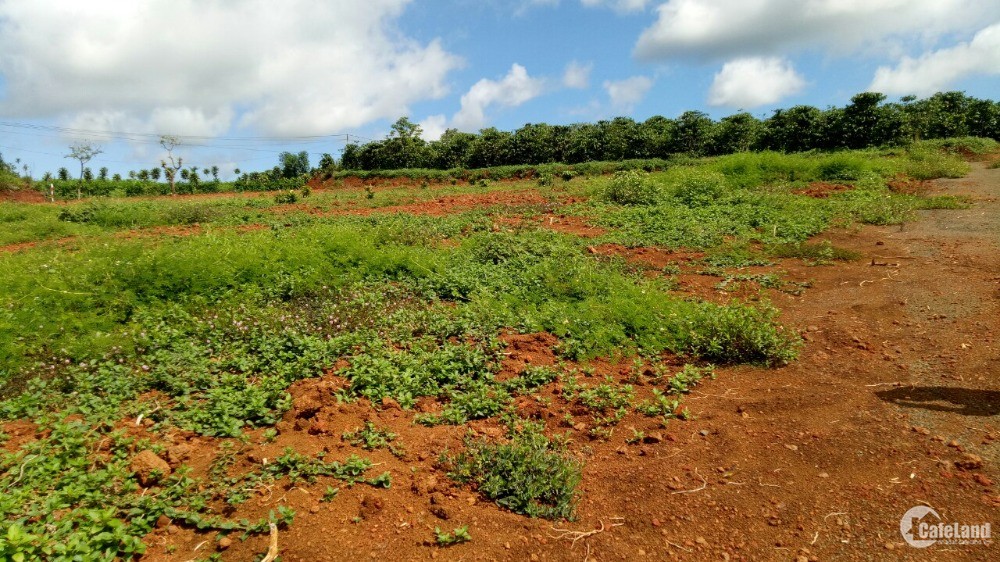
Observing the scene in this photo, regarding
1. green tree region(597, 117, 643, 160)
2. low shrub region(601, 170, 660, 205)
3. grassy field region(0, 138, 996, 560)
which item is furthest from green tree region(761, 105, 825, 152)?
grassy field region(0, 138, 996, 560)

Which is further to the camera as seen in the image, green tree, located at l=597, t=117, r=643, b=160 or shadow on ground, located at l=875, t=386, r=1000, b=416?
green tree, located at l=597, t=117, r=643, b=160

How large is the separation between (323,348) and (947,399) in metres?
5.26

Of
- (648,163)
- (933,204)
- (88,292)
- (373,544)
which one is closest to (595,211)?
(933,204)

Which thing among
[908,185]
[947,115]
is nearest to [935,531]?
[908,185]

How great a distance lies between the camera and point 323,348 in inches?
203

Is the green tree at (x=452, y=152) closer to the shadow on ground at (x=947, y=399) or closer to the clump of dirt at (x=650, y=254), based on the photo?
the clump of dirt at (x=650, y=254)

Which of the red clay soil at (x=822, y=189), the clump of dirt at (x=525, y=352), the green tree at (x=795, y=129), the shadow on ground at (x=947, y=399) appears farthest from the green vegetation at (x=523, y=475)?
the green tree at (x=795, y=129)

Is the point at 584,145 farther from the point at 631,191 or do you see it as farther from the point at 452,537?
the point at 452,537

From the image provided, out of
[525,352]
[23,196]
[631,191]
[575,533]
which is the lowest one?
A: [575,533]

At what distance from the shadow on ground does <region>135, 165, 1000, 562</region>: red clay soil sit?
0.05ft

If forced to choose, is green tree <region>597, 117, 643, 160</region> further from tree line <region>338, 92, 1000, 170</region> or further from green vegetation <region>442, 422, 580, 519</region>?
green vegetation <region>442, 422, 580, 519</region>

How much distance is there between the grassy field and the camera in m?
3.17

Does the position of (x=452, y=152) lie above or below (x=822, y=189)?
above

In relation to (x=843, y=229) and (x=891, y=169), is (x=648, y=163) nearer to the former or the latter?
(x=891, y=169)
